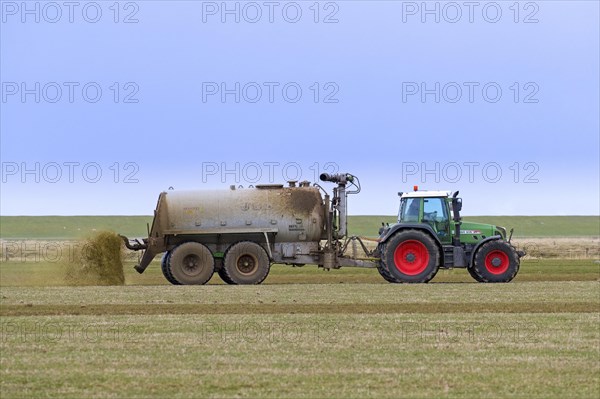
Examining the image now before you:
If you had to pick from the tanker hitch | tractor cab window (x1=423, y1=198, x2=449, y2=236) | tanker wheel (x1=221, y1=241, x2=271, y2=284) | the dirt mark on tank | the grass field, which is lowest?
the grass field

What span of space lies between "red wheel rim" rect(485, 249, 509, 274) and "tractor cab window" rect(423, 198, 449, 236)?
149 centimetres

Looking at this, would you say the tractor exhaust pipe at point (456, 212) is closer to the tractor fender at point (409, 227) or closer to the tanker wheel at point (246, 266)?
the tractor fender at point (409, 227)

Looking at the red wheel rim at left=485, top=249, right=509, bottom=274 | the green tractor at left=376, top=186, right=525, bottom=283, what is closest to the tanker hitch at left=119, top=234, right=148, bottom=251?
the green tractor at left=376, top=186, right=525, bottom=283

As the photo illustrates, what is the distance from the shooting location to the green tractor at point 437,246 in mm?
31500

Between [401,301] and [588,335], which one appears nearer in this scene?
[588,335]

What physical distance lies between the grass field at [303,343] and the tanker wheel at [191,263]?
431 cm

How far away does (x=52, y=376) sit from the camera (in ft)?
43.4

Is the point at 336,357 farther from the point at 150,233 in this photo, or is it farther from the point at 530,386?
the point at 150,233

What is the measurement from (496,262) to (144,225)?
117 m

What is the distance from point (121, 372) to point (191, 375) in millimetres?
913

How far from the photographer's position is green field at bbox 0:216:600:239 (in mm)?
136125

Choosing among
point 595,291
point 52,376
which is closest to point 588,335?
point 52,376

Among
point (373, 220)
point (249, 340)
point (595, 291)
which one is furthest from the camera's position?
point (373, 220)

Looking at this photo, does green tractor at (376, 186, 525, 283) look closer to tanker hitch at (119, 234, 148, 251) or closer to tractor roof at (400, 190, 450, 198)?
tractor roof at (400, 190, 450, 198)
